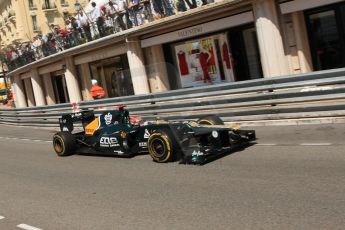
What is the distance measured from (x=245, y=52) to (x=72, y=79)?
11.9 metres

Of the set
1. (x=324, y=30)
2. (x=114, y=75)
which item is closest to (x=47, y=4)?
(x=114, y=75)

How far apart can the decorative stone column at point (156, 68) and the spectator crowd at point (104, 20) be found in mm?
1663

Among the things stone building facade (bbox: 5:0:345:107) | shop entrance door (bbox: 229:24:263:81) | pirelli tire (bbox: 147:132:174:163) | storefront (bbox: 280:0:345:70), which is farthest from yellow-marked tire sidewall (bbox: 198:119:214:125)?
shop entrance door (bbox: 229:24:263:81)

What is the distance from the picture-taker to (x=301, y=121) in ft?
37.2

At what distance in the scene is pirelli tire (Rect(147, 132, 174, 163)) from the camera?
8.80m

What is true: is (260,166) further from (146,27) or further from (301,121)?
(146,27)

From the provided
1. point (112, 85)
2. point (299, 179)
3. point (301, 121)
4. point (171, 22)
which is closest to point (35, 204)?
point (299, 179)

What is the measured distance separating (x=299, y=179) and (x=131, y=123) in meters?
4.74

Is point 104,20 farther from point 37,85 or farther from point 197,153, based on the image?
point 197,153

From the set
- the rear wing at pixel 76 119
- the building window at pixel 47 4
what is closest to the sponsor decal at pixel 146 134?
the rear wing at pixel 76 119

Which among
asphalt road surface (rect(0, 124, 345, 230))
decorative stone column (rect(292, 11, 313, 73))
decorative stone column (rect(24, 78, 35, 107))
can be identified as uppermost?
decorative stone column (rect(24, 78, 35, 107))

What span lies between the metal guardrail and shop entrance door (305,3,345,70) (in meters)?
4.21

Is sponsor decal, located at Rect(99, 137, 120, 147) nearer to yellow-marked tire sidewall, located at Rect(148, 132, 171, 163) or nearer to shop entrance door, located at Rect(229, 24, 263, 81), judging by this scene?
yellow-marked tire sidewall, located at Rect(148, 132, 171, 163)

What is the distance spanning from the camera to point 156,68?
19.9 m
